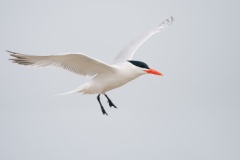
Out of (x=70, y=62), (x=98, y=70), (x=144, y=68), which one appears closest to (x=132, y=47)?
(x=144, y=68)

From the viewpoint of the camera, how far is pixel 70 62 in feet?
33.9

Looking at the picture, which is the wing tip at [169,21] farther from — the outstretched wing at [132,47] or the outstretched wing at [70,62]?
the outstretched wing at [70,62]

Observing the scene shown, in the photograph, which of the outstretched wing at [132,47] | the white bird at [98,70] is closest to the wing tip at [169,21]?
the outstretched wing at [132,47]

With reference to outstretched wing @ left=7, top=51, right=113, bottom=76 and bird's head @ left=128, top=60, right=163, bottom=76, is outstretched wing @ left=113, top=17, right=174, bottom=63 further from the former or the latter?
outstretched wing @ left=7, top=51, right=113, bottom=76

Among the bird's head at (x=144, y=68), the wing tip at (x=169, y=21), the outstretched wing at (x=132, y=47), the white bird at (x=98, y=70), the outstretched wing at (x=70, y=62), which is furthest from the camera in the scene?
the wing tip at (x=169, y=21)

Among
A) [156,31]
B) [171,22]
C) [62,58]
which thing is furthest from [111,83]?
[171,22]

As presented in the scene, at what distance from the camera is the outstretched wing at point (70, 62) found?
9.87 meters

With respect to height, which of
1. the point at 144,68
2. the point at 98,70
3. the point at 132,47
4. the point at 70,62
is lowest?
the point at 144,68

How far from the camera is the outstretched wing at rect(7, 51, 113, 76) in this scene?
9867mm

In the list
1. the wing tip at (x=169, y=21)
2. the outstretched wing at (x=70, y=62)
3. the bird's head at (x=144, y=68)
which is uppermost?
the wing tip at (x=169, y=21)

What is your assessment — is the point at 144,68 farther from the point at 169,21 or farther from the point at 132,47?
the point at 169,21

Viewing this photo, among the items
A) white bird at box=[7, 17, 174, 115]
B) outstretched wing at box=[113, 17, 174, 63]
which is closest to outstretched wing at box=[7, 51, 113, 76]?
white bird at box=[7, 17, 174, 115]

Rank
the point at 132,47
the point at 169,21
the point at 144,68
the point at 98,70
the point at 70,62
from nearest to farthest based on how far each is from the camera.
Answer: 1. the point at 70,62
2. the point at 98,70
3. the point at 144,68
4. the point at 132,47
5. the point at 169,21

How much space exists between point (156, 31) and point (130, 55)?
173 cm
